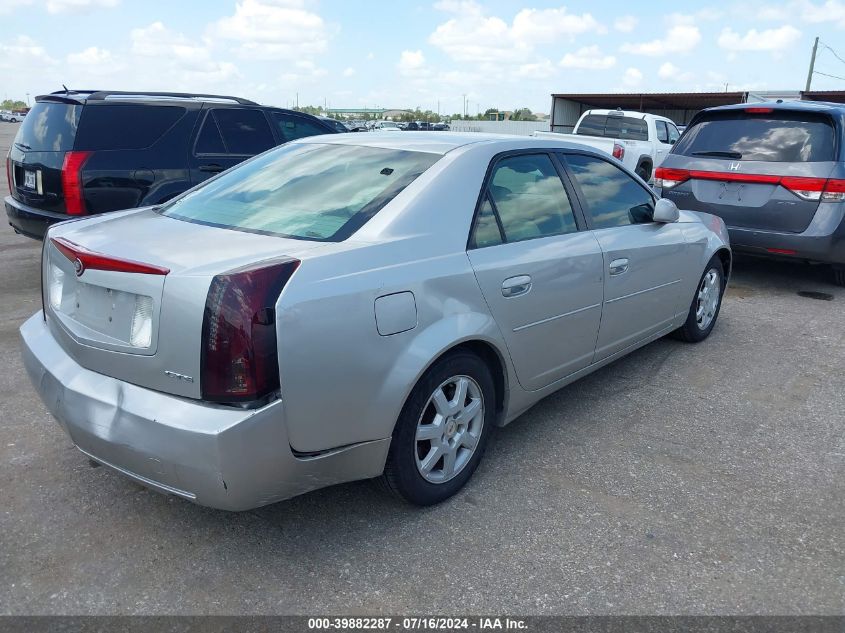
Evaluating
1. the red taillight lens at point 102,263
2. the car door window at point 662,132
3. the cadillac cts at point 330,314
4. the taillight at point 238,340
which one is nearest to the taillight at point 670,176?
the cadillac cts at point 330,314

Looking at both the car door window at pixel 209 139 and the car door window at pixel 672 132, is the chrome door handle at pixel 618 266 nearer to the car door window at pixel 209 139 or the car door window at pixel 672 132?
the car door window at pixel 209 139

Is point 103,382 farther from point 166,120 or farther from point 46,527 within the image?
point 166,120

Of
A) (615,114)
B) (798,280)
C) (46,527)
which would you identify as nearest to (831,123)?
(798,280)

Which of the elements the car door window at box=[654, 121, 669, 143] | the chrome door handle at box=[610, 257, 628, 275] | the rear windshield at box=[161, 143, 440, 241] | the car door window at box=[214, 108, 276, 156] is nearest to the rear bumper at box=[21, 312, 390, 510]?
the rear windshield at box=[161, 143, 440, 241]

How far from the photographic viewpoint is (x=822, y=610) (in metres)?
2.37

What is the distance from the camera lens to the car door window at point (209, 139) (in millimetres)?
6445

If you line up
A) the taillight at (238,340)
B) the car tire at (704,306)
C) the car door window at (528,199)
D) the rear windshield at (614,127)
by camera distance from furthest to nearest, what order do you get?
the rear windshield at (614,127)
the car tire at (704,306)
the car door window at (528,199)
the taillight at (238,340)

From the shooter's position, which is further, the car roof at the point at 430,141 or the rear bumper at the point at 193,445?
the car roof at the point at 430,141

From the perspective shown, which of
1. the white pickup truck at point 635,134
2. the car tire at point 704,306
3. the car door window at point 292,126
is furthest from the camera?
the white pickup truck at point 635,134

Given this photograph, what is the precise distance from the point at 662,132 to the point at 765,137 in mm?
8805

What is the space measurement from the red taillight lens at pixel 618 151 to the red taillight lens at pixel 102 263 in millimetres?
10722

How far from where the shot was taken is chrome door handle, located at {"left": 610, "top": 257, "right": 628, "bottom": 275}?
12.2 feet

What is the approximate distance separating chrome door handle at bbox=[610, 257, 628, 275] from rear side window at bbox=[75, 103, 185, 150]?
4.32 m

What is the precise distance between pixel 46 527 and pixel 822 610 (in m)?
2.87
